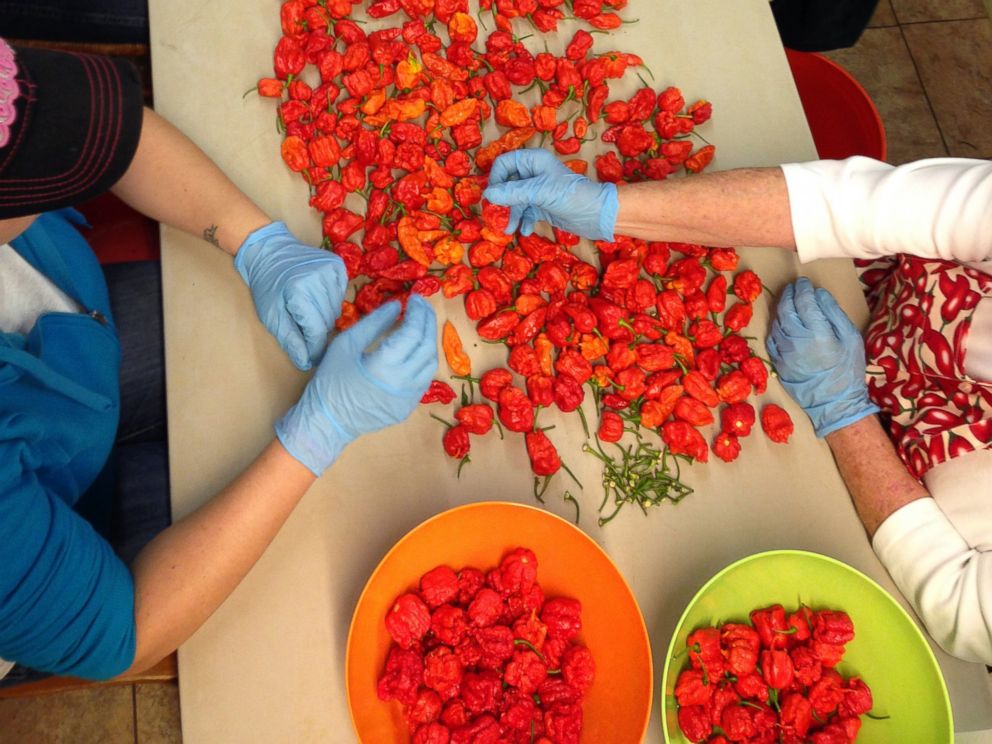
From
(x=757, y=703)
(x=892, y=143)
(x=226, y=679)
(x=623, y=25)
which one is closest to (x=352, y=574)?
(x=226, y=679)

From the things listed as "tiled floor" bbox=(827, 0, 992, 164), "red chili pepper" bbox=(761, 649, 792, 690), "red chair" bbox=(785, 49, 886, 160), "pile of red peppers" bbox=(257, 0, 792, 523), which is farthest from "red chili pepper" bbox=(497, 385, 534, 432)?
"tiled floor" bbox=(827, 0, 992, 164)

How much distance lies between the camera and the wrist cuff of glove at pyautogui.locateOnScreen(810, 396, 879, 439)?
144 centimetres

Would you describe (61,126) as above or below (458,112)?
above

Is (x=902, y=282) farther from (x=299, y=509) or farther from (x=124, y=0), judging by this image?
(x=124, y=0)

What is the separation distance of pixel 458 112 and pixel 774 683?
4.05ft

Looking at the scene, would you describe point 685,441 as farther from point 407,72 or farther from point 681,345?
point 407,72

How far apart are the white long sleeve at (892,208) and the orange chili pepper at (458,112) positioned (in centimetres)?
66

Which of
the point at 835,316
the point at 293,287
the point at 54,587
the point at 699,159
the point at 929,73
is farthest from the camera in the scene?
the point at 929,73

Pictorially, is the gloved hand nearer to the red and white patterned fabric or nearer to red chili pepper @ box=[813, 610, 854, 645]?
the red and white patterned fabric

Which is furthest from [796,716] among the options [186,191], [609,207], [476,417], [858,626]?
[186,191]

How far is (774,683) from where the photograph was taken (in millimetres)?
1216

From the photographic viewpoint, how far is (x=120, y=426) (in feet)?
5.36

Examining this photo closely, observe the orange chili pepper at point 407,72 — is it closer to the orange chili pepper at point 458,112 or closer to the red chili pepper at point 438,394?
the orange chili pepper at point 458,112

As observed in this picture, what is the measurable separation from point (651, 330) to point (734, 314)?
18cm
